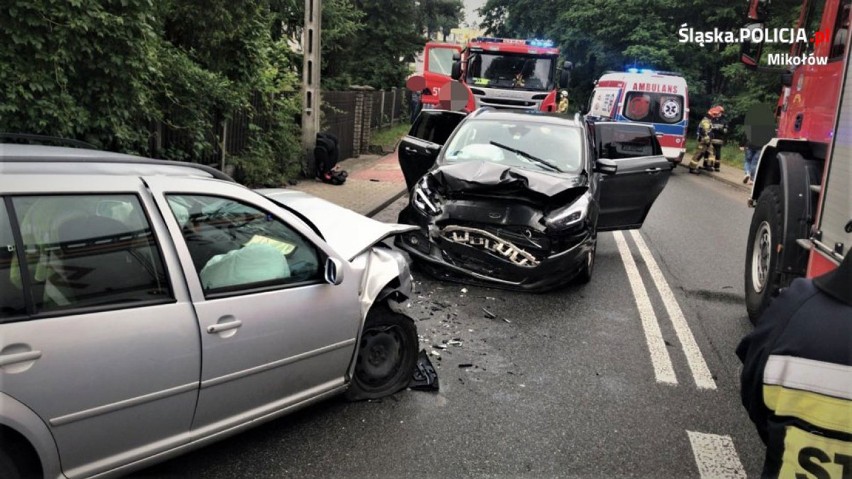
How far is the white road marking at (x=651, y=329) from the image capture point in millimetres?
4562

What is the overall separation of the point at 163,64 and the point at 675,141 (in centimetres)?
1506

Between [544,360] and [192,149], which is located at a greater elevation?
[192,149]

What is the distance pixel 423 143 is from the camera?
27.8 feet

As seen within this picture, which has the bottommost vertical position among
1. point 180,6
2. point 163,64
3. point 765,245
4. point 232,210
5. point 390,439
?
point 390,439

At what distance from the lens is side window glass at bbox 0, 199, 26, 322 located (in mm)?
2219

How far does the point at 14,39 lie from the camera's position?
15.9 feet

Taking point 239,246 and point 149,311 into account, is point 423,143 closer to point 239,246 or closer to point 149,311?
point 239,246

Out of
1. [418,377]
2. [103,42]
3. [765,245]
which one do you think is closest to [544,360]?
[418,377]

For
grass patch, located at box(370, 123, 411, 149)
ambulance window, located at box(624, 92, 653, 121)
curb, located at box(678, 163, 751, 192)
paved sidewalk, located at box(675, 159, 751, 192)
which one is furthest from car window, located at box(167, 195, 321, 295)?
ambulance window, located at box(624, 92, 653, 121)

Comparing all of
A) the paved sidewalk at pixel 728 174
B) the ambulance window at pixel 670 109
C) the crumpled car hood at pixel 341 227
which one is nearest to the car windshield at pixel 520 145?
the crumpled car hood at pixel 341 227

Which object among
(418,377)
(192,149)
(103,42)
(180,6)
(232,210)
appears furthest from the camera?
(192,149)

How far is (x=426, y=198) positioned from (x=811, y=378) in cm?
498

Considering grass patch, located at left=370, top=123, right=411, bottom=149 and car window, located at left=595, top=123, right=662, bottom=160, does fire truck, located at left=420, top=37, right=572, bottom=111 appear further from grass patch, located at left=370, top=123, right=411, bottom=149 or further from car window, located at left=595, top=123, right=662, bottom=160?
car window, located at left=595, top=123, right=662, bottom=160

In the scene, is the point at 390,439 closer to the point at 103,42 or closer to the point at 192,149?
the point at 103,42
